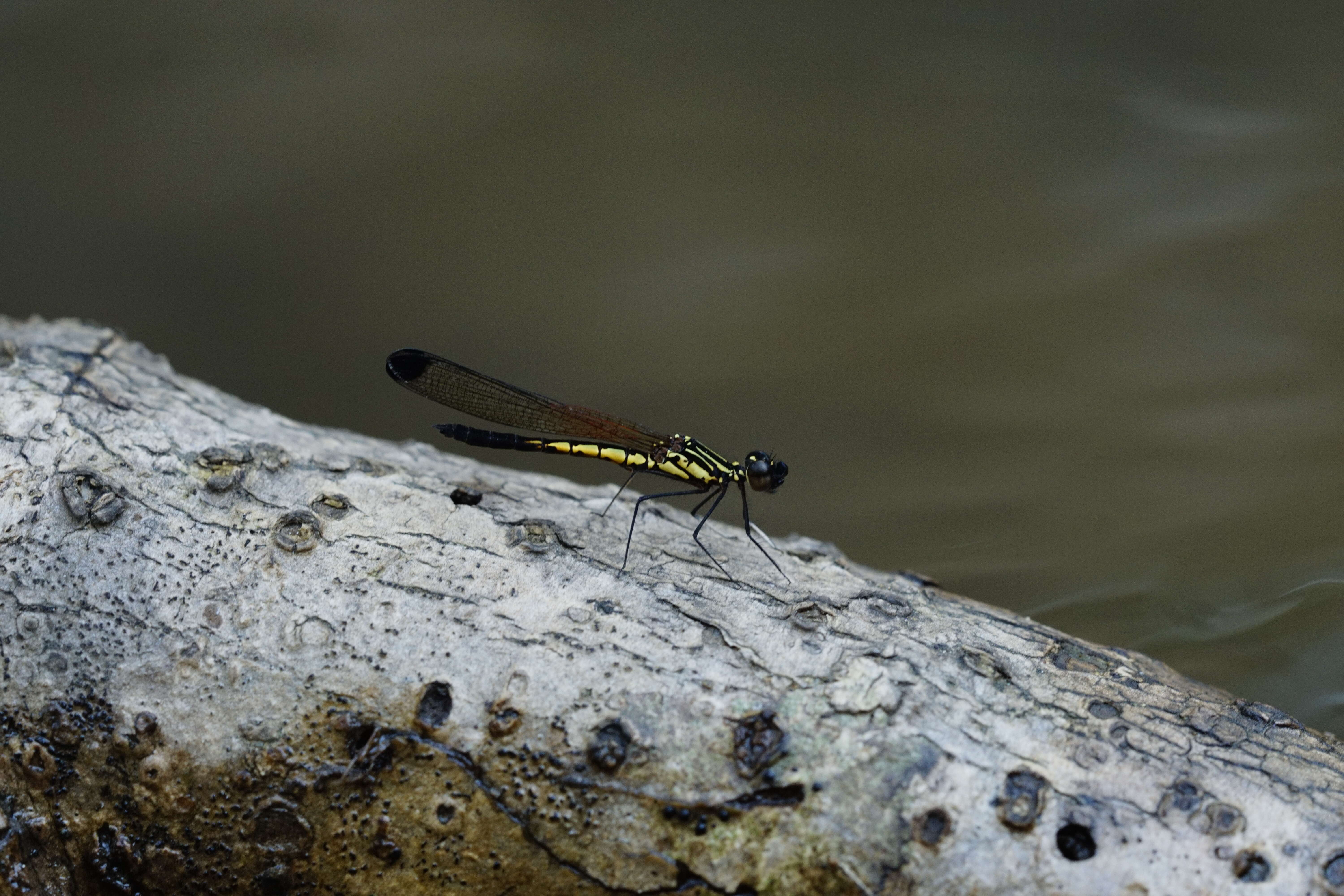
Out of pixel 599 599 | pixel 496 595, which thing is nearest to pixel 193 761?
pixel 496 595

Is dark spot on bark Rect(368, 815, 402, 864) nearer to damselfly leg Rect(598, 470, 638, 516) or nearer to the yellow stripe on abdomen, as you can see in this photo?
damselfly leg Rect(598, 470, 638, 516)

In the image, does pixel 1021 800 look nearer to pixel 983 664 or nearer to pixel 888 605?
pixel 983 664

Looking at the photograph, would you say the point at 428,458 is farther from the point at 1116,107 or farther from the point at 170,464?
the point at 1116,107

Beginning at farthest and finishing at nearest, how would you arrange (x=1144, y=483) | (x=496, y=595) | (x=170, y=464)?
(x=1144, y=483) → (x=170, y=464) → (x=496, y=595)

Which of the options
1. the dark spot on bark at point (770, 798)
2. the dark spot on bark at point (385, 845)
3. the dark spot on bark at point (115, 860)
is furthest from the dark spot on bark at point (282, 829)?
the dark spot on bark at point (770, 798)

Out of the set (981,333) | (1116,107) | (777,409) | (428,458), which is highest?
(1116,107)

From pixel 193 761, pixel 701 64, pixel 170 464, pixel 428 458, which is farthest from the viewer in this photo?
pixel 701 64

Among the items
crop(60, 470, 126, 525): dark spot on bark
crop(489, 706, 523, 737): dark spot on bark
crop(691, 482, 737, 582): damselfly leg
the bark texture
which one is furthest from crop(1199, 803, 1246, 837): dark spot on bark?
crop(60, 470, 126, 525): dark spot on bark
